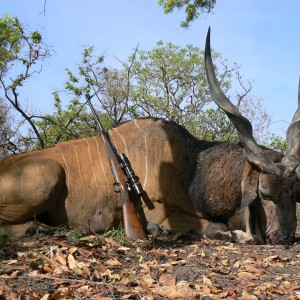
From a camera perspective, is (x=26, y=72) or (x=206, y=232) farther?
(x=26, y=72)

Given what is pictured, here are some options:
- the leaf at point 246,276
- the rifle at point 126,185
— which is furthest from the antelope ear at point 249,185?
the leaf at point 246,276

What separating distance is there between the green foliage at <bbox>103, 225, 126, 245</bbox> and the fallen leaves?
13 cm

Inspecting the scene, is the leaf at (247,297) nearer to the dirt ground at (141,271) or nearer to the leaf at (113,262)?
the dirt ground at (141,271)

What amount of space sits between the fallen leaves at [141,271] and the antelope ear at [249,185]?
1.71 ft

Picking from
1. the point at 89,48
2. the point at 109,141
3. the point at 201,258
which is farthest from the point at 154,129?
the point at 89,48

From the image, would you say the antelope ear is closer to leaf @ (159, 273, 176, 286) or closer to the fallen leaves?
the fallen leaves

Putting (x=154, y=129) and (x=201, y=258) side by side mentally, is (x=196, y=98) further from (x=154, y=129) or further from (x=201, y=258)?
(x=201, y=258)

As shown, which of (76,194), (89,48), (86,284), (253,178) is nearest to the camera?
(86,284)

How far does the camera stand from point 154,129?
195 inches

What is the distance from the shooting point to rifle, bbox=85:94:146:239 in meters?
4.21

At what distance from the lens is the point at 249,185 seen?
4348mm

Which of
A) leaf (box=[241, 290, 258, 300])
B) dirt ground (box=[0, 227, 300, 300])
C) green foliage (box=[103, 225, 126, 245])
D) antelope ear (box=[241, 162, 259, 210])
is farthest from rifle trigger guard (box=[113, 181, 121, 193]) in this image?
leaf (box=[241, 290, 258, 300])

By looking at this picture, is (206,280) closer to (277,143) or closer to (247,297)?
(247,297)

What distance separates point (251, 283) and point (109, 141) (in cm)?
231
